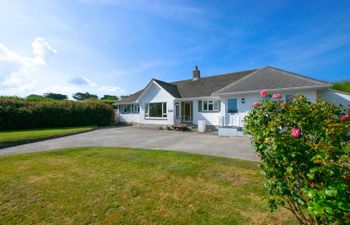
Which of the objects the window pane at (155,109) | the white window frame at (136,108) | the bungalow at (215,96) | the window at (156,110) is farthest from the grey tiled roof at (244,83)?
the window pane at (155,109)

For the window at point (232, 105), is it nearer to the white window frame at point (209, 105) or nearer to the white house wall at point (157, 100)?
the white window frame at point (209, 105)

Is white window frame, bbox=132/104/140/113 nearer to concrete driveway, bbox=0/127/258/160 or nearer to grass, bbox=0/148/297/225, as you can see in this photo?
concrete driveway, bbox=0/127/258/160

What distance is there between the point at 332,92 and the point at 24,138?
72.8 ft

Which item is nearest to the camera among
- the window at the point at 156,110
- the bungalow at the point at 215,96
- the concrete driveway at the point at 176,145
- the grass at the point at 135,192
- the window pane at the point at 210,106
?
the grass at the point at 135,192

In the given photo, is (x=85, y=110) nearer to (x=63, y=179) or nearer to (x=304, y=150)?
(x=63, y=179)

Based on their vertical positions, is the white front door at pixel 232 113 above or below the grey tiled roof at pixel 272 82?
below

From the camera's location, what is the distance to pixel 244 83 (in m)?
15.6

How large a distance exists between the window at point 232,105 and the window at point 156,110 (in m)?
7.54

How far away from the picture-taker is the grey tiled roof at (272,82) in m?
12.1

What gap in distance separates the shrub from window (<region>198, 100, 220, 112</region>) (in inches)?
573

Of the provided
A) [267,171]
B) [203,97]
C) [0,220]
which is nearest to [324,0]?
[203,97]

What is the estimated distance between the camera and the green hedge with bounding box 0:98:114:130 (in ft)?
62.4

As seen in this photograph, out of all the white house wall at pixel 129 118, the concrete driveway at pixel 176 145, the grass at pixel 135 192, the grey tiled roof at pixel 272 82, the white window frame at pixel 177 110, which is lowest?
the grass at pixel 135 192

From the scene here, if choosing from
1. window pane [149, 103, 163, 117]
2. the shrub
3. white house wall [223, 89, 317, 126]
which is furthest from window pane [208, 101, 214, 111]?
the shrub
